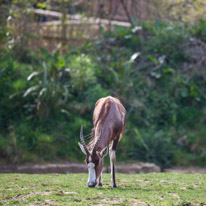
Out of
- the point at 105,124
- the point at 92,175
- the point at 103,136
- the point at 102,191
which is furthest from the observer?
the point at 105,124

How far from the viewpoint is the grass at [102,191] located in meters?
5.98

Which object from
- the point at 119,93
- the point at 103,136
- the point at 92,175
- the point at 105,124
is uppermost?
the point at 119,93

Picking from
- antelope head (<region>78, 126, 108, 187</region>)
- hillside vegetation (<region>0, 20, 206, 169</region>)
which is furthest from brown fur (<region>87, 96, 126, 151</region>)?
hillside vegetation (<region>0, 20, 206, 169</region>)

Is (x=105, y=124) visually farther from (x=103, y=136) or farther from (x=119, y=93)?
(x=119, y=93)

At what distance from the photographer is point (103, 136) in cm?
726

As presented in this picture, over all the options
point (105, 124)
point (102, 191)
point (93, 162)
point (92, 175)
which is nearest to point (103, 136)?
point (105, 124)

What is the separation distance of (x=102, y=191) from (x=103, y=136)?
1.01 metres

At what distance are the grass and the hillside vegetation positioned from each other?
3689mm

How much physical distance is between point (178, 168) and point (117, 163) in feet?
5.81

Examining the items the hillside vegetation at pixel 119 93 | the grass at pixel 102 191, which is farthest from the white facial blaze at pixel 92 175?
the hillside vegetation at pixel 119 93

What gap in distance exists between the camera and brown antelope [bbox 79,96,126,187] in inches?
271

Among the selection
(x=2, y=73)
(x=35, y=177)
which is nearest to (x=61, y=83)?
(x=2, y=73)

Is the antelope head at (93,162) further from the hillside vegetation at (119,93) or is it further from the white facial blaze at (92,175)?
the hillside vegetation at (119,93)

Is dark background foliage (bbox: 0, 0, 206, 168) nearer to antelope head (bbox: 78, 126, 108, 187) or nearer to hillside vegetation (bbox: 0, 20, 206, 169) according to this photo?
hillside vegetation (bbox: 0, 20, 206, 169)
